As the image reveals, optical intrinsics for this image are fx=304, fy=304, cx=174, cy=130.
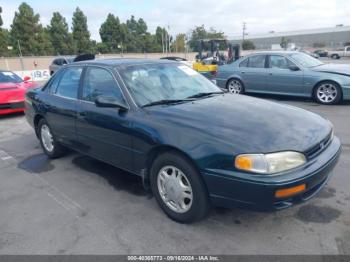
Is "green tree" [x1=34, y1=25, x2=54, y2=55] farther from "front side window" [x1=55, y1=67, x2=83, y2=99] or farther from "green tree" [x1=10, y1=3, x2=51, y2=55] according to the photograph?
"front side window" [x1=55, y1=67, x2=83, y2=99]

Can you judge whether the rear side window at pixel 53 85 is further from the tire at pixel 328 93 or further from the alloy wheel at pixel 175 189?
the tire at pixel 328 93

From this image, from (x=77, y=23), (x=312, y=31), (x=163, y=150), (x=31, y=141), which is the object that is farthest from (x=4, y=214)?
(x=312, y=31)

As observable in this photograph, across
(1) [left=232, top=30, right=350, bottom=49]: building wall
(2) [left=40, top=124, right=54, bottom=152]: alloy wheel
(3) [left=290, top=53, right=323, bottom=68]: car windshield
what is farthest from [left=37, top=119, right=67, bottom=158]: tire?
(1) [left=232, top=30, right=350, bottom=49]: building wall

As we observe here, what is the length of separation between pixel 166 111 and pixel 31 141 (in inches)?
164

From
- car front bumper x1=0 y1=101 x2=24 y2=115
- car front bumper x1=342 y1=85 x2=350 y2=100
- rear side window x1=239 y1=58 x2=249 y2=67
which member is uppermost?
rear side window x1=239 y1=58 x2=249 y2=67

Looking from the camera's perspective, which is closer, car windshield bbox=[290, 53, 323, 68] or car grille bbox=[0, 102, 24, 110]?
car grille bbox=[0, 102, 24, 110]

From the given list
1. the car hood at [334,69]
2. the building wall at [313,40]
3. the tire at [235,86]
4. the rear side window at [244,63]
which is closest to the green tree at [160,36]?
the building wall at [313,40]

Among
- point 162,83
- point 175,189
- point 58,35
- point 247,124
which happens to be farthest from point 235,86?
point 58,35

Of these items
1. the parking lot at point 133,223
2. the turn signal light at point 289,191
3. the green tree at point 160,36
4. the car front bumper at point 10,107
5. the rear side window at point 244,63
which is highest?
the green tree at point 160,36

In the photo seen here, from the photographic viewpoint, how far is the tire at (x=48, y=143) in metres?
4.84

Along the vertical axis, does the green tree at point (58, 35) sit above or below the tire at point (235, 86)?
above

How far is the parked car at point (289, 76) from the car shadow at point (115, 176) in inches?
250

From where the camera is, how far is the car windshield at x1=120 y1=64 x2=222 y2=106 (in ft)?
11.2

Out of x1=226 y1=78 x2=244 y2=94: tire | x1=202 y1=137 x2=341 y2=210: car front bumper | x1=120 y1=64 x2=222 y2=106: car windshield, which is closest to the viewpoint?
x1=202 y1=137 x2=341 y2=210: car front bumper
